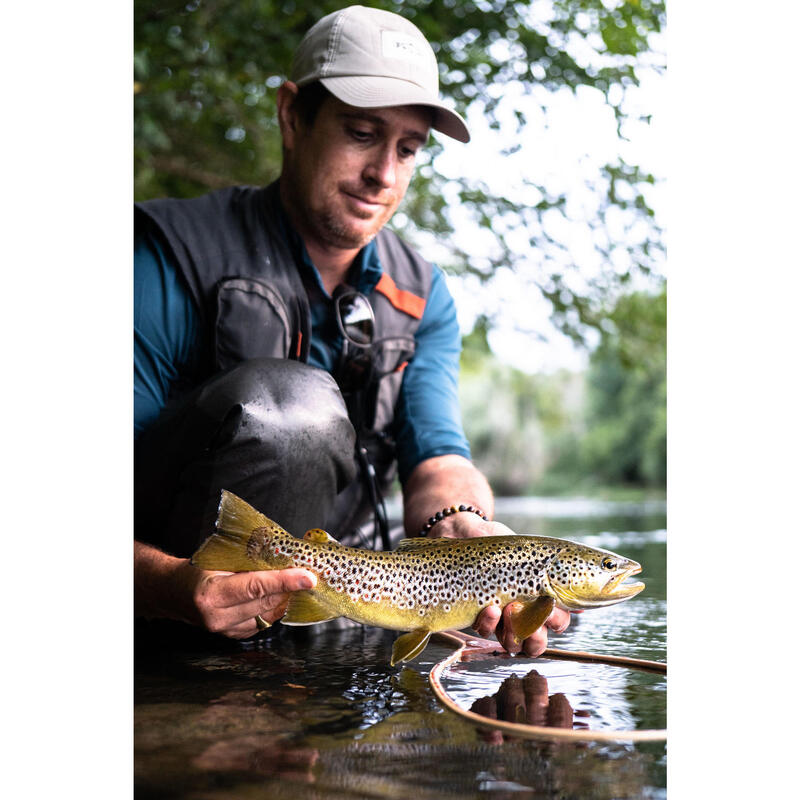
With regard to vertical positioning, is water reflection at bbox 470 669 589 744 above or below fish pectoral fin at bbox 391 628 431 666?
below

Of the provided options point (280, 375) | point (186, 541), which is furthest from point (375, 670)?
point (280, 375)

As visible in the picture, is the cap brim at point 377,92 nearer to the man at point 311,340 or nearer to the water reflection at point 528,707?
the man at point 311,340

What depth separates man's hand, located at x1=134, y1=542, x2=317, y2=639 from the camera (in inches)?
72.7

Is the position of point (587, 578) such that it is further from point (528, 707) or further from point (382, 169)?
point (382, 169)

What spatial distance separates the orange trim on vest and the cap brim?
1.98 ft

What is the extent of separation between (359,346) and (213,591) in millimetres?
1186

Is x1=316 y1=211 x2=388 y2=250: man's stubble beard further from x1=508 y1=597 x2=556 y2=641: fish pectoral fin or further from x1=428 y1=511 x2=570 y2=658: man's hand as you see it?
x1=508 y1=597 x2=556 y2=641: fish pectoral fin

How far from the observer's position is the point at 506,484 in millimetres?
24250

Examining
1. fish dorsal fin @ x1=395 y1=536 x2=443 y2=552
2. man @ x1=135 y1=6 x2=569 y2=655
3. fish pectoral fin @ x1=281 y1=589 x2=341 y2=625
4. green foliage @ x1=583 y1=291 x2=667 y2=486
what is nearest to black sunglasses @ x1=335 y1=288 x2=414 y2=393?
man @ x1=135 y1=6 x2=569 y2=655

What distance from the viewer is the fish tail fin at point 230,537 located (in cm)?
186
